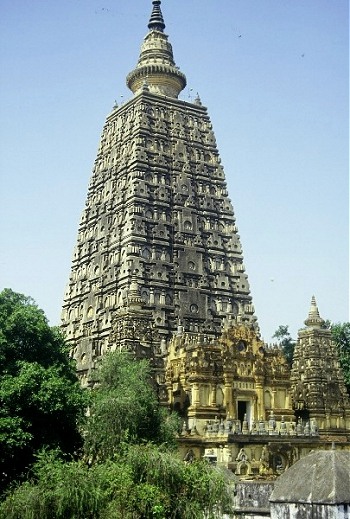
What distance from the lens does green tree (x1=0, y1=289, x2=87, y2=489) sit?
111 feet

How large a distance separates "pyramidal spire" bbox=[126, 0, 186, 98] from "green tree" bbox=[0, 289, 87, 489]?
3514 centimetres

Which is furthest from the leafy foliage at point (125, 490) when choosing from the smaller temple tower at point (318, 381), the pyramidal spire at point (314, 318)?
the pyramidal spire at point (314, 318)

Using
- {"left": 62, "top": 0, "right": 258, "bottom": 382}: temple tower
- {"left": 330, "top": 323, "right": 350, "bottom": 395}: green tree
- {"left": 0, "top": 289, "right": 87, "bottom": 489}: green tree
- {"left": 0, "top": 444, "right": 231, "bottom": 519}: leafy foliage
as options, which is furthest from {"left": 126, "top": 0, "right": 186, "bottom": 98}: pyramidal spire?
{"left": 0, "top": 444, "right": 231, "bottom": 519}: leafy foliage

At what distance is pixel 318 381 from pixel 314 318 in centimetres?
662

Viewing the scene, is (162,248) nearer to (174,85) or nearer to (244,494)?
(174,85)

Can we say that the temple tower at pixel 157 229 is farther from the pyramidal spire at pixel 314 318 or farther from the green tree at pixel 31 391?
the green tree at pixel 31 391

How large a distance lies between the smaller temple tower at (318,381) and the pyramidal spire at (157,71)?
85.2 ft

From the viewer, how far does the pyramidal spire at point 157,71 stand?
69625mm

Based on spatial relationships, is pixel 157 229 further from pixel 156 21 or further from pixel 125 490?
pixel 125 490

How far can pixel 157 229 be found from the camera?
61.2 meters

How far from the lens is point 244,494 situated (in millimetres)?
32656

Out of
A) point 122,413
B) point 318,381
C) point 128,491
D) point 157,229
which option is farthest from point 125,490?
point 157,229

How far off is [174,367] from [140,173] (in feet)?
64.5

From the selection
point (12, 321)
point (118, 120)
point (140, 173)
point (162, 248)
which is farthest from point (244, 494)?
point (118, 120)
